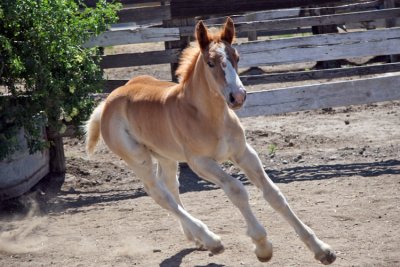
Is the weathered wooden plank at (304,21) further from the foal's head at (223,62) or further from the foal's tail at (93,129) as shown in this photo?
the foal's head at (223,62)

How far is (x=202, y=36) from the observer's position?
5691 millimetres

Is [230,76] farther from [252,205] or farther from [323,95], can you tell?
[323,95]

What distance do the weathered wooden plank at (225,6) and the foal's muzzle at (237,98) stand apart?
491 centimetres

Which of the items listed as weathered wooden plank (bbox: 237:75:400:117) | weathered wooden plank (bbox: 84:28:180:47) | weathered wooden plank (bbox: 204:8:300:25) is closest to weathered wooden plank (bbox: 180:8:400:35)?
weathered wooden plank (bbox: 84:28:180:47)

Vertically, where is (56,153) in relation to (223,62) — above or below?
below

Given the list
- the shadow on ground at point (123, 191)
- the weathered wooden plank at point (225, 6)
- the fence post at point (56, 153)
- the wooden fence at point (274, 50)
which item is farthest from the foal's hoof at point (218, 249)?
the weathered wooden plank at point (225, 6)

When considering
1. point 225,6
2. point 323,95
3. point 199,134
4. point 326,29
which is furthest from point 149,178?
point 326,29

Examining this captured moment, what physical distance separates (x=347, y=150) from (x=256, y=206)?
2567 mm

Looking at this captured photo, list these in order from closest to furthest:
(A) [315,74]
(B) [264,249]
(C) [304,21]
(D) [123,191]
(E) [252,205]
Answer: (B) [264,249] → (E) [252,205] → (D) [123,191] → (A) [315,74] → (C) [304,21]

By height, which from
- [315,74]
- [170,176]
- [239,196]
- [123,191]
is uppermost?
[315,74]

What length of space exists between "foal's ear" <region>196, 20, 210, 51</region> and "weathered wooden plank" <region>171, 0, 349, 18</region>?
4278 millimetres

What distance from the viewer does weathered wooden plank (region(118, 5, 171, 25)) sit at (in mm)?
9992

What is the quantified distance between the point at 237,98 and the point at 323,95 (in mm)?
4576

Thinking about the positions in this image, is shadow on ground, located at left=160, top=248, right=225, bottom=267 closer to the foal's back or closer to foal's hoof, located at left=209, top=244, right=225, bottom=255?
foal's hoof, located at left=209, top=244, right=225, bottom=255
